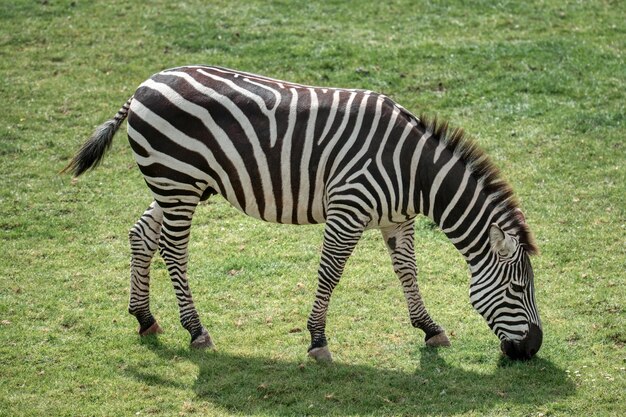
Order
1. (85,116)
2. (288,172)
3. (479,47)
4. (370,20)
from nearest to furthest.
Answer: (288,172), (85,116), (479,47), (370,20)

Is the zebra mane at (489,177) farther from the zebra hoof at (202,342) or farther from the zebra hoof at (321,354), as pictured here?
the zebra hoof at (202,342)

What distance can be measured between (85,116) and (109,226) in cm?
414

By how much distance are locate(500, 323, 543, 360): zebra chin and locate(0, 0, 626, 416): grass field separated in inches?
5.6

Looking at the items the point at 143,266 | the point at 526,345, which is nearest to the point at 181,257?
the point at 143,266

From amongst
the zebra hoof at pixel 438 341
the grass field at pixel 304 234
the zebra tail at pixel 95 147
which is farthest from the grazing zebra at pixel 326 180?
the zebra tail at pixel 95 147

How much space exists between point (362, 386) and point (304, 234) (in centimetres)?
461

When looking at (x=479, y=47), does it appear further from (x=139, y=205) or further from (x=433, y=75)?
(x=139, y=205)

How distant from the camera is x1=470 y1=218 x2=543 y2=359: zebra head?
10516 millimetres

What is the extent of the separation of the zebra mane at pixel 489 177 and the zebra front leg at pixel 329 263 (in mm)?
1386

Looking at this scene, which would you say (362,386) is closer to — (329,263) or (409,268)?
(329,263)

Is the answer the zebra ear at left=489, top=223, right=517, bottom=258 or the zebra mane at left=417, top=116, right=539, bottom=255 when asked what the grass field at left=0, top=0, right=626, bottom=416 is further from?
the zebra mane at left=417, top=116, right=539, bottom=255

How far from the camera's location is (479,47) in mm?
20078

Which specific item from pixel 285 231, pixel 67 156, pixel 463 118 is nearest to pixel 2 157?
pixel 67 156

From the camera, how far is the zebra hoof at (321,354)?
11.1 metres
